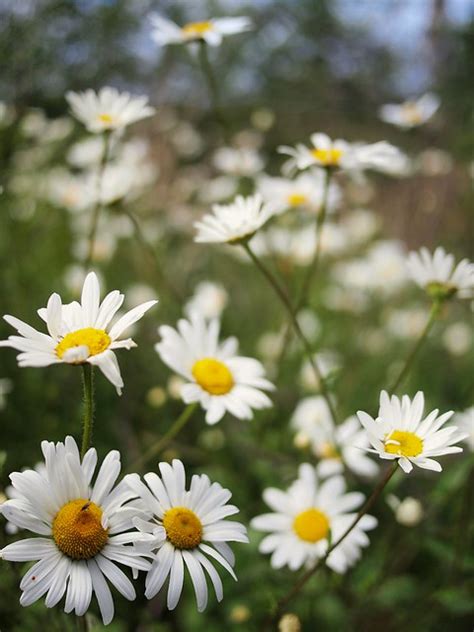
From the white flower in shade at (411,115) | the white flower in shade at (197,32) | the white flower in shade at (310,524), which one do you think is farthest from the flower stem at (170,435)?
the white flower in shade at (411,115)

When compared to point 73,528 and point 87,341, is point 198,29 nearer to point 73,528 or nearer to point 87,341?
point 87,341

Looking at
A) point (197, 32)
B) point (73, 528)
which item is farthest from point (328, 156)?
point (73, 528)

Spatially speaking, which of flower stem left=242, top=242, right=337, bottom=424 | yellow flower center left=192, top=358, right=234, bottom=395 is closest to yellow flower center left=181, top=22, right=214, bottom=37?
flower stem left=242, top=242, right=337, bottom=424

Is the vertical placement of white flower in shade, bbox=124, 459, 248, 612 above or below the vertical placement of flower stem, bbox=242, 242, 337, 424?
below

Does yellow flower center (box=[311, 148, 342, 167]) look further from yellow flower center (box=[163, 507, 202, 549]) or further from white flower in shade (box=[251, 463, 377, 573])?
yellow flower center (box=[163, 507, 202, 549])

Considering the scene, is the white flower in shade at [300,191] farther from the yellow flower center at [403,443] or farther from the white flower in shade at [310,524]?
the yellow flower center at [403,443]

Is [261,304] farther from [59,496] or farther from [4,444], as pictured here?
[59,496]
